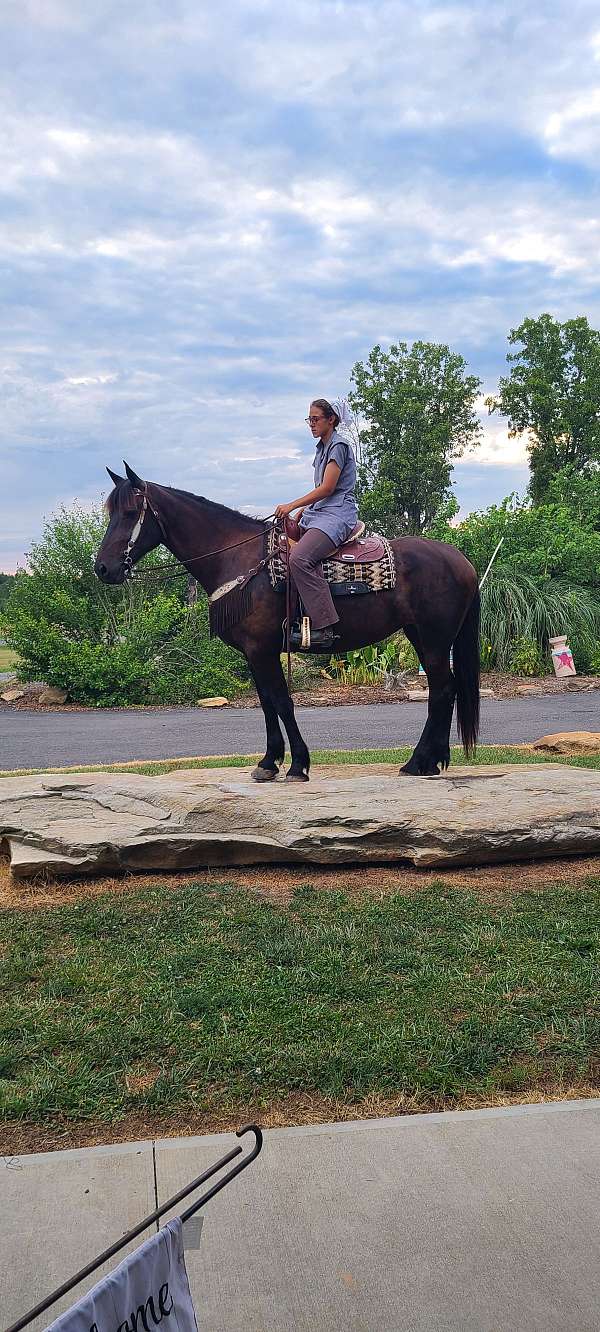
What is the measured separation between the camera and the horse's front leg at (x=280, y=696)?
6.75 meters

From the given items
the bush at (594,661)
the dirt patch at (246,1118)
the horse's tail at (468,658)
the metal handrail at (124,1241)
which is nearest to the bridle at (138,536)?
the horse's tail at (468,658)

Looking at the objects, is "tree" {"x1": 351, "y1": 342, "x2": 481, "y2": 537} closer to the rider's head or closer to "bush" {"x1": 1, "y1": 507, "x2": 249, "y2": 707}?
"bush" {"x1": 1, "y1": 507, "x2": 249, "y2": 707}

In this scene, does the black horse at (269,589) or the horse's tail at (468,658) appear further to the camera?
the horse's tail at (468,658)

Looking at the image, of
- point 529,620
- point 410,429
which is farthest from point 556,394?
point 529,620

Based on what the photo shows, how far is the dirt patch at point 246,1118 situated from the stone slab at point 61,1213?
11cm

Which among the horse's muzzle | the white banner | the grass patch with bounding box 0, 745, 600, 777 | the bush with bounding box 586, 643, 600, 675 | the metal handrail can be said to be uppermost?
the horse's muzzle

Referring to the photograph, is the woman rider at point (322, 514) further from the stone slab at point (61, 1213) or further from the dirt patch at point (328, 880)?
the stone slab at point (61, 1213)

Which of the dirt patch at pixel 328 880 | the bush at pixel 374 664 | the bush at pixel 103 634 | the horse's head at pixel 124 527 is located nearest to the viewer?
the dirt patch at pixel 328 880

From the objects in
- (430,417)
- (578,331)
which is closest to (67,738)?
(430,417)

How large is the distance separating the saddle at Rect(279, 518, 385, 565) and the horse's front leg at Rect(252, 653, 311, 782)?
0.81m

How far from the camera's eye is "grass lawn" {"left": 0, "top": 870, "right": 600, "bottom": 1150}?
3107mm

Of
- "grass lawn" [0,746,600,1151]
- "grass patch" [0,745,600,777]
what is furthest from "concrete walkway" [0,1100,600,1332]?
"grass patch" [0,745,600,777]

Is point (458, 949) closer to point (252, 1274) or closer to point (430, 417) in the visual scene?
point (252, 1274)

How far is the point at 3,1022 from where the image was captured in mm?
3576
